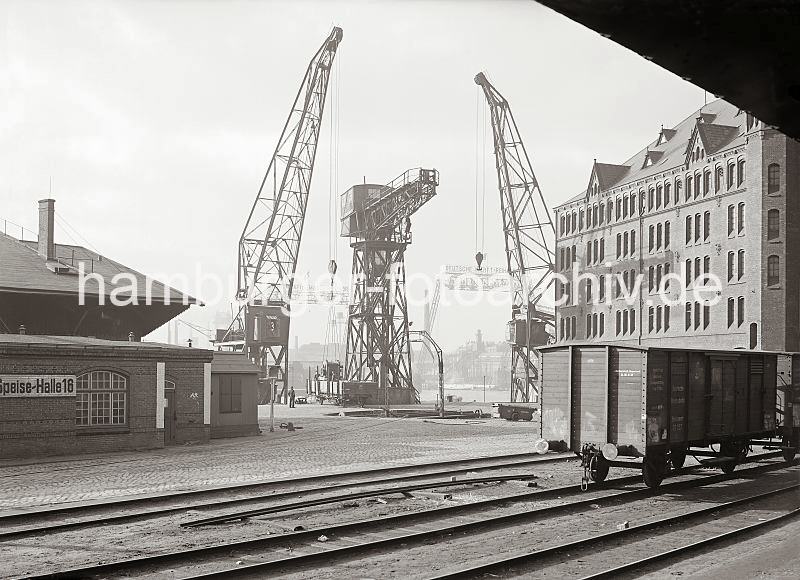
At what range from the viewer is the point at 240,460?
22.6 metres

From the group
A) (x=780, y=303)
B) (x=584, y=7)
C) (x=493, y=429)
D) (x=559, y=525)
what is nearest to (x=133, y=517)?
(x=559, y=525)

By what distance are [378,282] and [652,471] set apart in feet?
159

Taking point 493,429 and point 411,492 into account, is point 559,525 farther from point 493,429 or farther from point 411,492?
point 493,429

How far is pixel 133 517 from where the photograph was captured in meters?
13.4

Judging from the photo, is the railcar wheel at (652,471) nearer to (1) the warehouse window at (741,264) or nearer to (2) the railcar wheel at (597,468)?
(2) the railcar wheel at (597,468)

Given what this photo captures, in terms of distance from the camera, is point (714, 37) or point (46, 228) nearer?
point (714, 37)

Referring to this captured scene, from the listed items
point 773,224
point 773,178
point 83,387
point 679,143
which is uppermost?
point 679,143

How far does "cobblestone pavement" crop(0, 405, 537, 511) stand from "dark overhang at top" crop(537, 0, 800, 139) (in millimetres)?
14394

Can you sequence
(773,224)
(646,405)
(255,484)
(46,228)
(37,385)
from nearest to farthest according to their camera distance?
(646,405), (255,484), (37,385), (46,228), (773,224)

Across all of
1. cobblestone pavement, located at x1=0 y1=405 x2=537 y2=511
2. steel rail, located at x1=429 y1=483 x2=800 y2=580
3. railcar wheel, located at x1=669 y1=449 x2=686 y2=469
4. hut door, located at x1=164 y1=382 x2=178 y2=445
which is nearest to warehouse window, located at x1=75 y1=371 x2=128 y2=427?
cobblestone pavement, located at x1=0 y1=405 x2=537 y2=511

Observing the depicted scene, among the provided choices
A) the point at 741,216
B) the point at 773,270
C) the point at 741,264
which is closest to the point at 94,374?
the point at 773,270

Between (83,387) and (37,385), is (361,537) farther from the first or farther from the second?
(83,387)

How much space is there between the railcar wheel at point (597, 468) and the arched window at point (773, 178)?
37.9m

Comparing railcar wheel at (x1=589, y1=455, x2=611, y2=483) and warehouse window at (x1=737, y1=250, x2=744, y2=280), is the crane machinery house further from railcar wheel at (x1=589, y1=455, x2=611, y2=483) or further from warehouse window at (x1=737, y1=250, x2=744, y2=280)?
warehouse window at (x1=737, y1=250, x2=744, y2=280)
